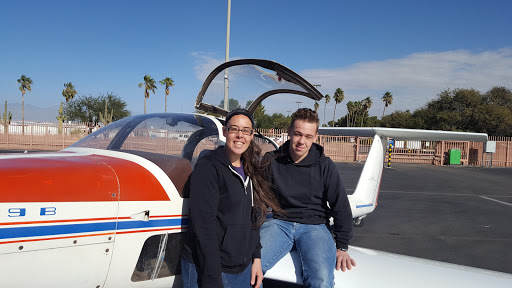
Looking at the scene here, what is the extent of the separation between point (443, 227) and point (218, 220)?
5.75m

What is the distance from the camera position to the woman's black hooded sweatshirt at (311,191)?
8.86 feet

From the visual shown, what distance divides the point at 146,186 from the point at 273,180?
99 centimetres

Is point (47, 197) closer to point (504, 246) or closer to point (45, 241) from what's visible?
point (45, 241)

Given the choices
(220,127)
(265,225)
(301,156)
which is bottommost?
(265,225)

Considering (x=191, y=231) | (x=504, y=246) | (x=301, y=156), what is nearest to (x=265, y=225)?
(x=301, y=156)

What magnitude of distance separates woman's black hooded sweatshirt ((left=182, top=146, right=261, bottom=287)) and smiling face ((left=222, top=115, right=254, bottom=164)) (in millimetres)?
64

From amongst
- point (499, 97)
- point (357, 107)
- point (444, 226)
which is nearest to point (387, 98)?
point (357, 107)

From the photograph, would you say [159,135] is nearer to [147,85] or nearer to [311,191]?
[311,191]

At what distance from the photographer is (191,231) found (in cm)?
201

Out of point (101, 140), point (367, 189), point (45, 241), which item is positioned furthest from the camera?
point (367, 189)

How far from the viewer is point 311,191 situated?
2.74 meters

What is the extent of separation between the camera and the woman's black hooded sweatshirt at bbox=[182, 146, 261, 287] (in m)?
1.91

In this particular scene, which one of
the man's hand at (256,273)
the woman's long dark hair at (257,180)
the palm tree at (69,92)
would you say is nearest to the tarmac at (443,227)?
the man's hand at (256,273)

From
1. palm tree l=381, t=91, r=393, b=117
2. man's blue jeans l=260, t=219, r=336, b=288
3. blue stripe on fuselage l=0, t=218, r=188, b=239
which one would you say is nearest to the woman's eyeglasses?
blue stripe on fuselage l=0, t=218, r=188, b=239
